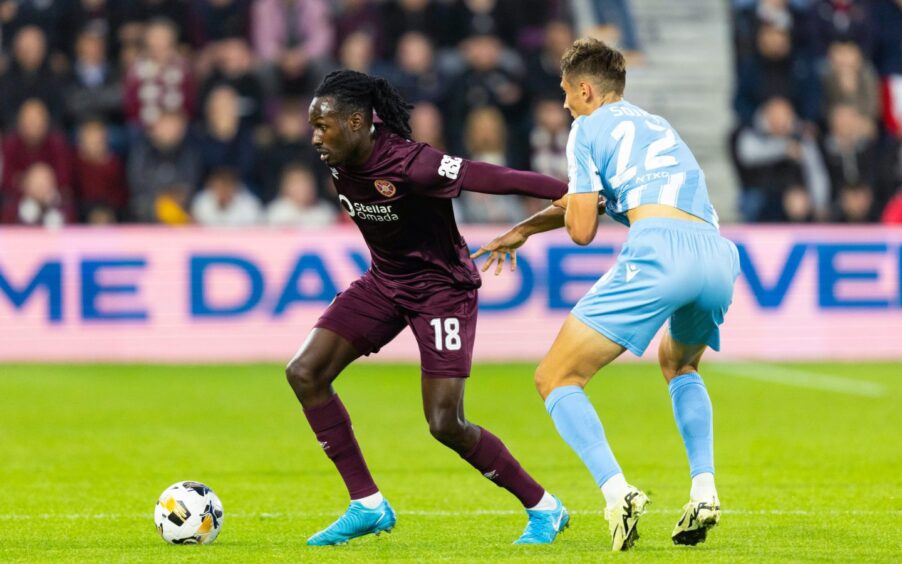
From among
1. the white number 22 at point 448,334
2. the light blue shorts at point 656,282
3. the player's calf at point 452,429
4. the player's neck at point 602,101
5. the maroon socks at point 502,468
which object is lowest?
the maroon socks at point 502,468

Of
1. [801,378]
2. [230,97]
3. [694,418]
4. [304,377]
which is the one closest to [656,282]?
[694,418]

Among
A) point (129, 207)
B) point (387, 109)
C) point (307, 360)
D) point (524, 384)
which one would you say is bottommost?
point (524, 384)

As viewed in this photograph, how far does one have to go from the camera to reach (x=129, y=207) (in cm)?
1609

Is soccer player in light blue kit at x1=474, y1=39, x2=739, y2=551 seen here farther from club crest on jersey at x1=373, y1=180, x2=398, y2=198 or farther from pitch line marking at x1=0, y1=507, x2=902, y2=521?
pitch line marking at x1=0, y1=507, x2=902, y2=521

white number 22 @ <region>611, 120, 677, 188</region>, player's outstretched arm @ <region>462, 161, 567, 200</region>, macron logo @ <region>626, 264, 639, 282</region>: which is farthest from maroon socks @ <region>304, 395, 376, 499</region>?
white number 22 @ <region>611, 120, 677, 188</region>

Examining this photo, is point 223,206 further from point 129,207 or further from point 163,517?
point 163,517

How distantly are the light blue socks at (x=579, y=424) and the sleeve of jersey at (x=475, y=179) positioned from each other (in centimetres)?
82

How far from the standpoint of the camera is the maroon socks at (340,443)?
266 inches

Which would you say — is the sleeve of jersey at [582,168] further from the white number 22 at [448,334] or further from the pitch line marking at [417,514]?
the pitch line marking at [417,514]

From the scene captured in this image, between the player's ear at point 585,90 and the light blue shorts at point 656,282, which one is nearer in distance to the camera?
the light blue shorts at point 656,282

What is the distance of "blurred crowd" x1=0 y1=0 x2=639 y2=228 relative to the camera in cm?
1598

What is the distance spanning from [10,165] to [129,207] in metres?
1.25

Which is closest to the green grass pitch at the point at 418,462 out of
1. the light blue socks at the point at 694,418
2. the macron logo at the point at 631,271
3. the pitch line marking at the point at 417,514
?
the pitch line marking at the point at 417,514

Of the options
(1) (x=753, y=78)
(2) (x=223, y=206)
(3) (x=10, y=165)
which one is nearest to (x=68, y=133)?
(3) (x=10, y=165)
